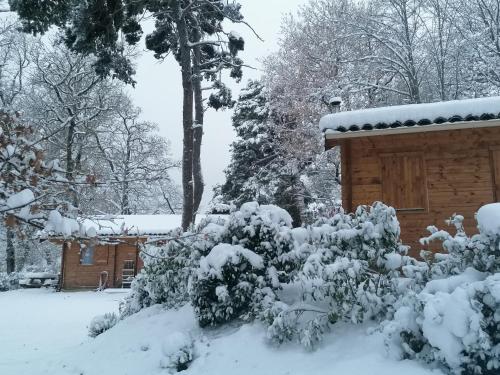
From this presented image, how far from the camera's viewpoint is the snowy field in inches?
214

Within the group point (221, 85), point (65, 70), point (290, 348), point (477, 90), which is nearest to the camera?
point (290, 348)

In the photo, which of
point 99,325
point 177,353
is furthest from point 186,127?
point 177,353

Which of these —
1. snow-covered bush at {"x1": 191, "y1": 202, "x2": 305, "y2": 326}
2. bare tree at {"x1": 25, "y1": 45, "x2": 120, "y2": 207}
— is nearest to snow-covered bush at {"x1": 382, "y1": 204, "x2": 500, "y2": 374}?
snow-covered bush at {"x1": 191, "y1": 202, "x2": 305, "y2": 326}

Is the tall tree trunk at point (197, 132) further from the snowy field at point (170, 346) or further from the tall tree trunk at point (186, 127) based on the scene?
the snowy field at point (170, 346)

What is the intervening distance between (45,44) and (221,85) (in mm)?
19444

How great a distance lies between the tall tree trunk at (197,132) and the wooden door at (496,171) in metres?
8.35

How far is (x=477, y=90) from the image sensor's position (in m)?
22.8

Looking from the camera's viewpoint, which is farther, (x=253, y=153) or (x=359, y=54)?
(x=253, y=153)

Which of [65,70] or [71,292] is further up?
[65,70]

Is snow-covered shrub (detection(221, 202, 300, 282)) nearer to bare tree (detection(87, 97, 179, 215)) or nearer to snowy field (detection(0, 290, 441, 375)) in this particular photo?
snowy field (detection(0, 290, 441, 375))

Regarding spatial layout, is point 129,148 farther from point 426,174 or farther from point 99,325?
point 426,174

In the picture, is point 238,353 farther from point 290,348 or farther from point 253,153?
point 253,153

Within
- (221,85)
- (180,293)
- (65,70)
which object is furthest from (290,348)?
(65,70)

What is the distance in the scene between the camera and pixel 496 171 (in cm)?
884
